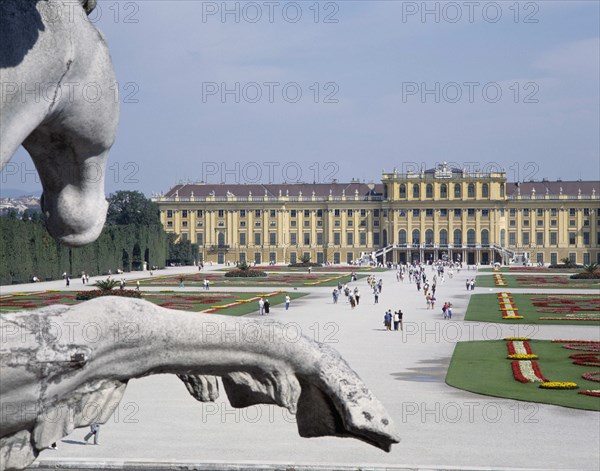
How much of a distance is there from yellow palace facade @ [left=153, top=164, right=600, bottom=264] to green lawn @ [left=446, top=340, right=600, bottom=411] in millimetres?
93245

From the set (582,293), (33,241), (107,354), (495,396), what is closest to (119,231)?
(33,241)

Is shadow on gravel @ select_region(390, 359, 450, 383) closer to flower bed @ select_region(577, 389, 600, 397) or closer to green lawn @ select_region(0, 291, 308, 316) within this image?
flower bed @ select_region(577, 389, 600, 397)

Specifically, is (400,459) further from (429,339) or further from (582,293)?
(582,293)

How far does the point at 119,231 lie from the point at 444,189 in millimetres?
54562

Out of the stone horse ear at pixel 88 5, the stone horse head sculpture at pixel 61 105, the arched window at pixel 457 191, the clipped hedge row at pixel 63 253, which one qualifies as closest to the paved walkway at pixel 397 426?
the stone horse head sculpture at pixel 61 105

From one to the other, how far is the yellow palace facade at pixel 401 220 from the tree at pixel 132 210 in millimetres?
5152

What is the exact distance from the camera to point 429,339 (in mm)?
29188

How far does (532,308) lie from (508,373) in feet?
67.5

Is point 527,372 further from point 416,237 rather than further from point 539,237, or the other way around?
point 539,237

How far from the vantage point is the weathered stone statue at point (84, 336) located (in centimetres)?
189

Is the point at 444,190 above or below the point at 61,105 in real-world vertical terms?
above

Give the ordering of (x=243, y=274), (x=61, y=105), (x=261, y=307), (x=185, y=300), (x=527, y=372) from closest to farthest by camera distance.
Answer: (x=61, y=105), (x=527, y=372), (x=261, y=307), (x=185, y=300), (x=243, y=274)

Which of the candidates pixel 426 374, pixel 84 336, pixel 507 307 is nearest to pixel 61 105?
pixel 84 336

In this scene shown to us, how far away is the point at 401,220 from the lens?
124m
